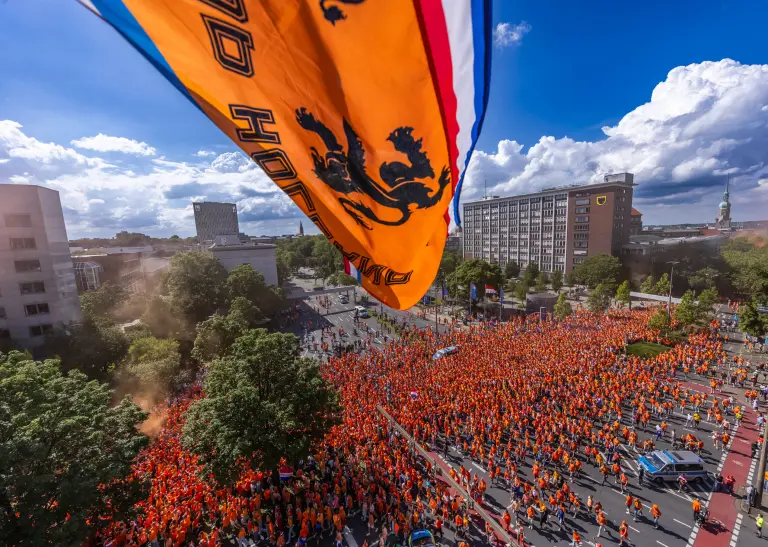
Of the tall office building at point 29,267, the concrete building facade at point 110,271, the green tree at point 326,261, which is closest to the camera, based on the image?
the tall office building at point 29,267

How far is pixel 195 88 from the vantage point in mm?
2834

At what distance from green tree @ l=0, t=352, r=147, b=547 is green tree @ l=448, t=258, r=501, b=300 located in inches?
1671

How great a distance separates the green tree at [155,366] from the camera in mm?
23188

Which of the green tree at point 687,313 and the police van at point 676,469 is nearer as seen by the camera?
the police van at point 676,469

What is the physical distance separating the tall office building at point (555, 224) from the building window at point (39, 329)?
271ft

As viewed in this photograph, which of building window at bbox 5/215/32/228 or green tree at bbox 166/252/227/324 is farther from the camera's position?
green tree at bbox 166/252/227/324

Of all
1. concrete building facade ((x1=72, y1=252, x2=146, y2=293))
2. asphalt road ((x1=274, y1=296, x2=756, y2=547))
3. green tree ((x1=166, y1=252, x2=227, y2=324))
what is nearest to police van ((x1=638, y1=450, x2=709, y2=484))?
asphalt road ((x1=274, y1=296, x2=756, y2=547))

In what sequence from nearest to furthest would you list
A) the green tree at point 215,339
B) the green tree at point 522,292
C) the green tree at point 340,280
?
the green tree at point 215,339 < the green tree at point 522,292 < the green tree at point 340,280

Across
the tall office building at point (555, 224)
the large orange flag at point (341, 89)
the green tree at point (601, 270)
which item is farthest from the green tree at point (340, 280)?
the large orange flag at point (341, 89)

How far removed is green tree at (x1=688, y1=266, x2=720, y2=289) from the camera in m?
55.0

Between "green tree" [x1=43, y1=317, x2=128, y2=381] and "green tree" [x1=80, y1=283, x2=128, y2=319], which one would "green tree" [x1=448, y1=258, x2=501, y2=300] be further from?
"green tree" [x1=80, y1=283, x2=128, y2=319]

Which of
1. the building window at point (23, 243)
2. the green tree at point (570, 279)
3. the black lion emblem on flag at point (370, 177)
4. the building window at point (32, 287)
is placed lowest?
the green tree at point (570, 279)

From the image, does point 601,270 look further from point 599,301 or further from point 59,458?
point 59,458

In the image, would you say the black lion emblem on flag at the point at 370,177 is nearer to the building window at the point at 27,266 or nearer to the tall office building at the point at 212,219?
the building window at the point at 27,266
